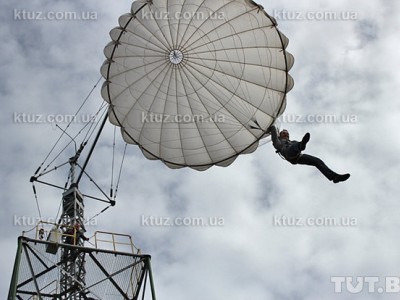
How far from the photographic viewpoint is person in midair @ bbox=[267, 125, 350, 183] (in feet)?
79.9

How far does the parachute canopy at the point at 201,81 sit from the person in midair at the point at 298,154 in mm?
3382

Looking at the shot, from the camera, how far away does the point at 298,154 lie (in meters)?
25.6

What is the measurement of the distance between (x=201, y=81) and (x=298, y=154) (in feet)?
21.9

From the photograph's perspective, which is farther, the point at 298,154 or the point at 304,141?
the point at 298,154

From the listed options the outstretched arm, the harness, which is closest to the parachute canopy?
the outstretched arm

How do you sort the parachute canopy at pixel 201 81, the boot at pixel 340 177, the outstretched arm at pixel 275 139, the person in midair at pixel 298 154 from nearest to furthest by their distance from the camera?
the boot at pixel 340 177, the person in midair at pixel 298 154, the outstretched arm at pixel 275 139, the parachute canopy at pixel 201 81

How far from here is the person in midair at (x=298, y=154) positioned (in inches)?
959

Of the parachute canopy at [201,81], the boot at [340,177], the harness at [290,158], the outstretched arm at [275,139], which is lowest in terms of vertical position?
the boot at [340,177]

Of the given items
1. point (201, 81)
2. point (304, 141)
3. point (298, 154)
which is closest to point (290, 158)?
point (298, 154)

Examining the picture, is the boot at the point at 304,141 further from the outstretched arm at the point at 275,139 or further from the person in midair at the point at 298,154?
the outstretched arm at the point at 275,139

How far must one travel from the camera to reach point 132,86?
1203 inches

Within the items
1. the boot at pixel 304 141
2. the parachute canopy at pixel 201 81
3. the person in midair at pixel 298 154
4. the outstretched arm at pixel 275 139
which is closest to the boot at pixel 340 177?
the person in midair at pixel 298 154

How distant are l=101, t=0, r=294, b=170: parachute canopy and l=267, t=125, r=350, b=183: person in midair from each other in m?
3.38

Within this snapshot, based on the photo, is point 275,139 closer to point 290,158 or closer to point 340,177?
point 290,158
